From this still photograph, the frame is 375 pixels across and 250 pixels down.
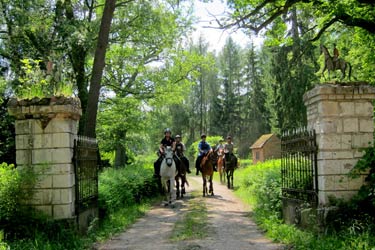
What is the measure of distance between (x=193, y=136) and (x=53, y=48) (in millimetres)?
49888

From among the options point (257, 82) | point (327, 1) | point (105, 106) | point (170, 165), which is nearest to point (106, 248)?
point (170, 165)

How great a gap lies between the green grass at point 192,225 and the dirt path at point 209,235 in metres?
0.15

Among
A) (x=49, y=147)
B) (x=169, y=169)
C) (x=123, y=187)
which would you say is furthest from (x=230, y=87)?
(x=49, y=147)

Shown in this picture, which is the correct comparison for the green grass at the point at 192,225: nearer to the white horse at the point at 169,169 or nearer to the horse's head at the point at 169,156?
the white horse at the point at 169,169

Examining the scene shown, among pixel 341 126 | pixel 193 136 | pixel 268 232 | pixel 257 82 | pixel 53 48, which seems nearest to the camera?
pixel 341 126

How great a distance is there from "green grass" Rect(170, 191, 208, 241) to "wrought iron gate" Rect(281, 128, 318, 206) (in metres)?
2.12

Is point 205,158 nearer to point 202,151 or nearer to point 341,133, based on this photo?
point 202,151

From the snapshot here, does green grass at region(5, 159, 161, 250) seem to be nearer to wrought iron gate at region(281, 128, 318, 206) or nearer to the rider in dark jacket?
the rider in dark jacket

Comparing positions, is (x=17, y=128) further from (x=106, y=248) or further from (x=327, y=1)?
(x=327, y=1)

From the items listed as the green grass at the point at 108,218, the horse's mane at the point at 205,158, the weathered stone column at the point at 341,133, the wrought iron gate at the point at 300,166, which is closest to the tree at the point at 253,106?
the horse's mane at the point at 205,158

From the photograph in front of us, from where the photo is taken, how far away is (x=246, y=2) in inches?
588

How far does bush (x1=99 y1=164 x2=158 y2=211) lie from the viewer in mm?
11508

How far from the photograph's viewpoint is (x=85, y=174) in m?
9.45

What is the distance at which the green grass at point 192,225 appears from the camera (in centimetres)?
905
